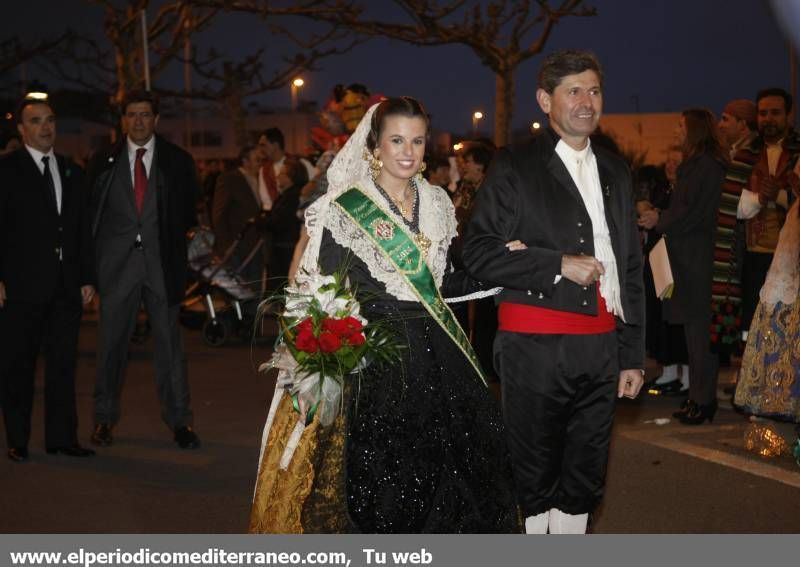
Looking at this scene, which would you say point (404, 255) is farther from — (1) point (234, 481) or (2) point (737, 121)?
(2) point (737, 121)

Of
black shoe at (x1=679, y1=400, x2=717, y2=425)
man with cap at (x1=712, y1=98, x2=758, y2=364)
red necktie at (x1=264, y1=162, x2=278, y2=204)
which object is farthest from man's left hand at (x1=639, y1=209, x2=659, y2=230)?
red necktie at (x1=264, y1=162, x2=278, y2=204)

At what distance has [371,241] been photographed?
4.80 meters

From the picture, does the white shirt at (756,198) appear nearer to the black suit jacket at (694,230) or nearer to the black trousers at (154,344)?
the black suit jacket at (694,230)

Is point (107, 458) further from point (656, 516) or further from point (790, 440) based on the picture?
point (790, 440)

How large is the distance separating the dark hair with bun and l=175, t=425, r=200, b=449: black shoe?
11.3 feet

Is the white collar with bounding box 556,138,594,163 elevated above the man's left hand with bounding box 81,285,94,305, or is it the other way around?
the white collar with bounding box 556,138,594,163

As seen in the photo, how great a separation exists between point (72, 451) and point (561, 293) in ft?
13.9

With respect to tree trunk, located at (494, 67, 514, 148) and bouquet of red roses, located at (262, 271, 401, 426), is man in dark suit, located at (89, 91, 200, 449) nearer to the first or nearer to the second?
bouquet of red roses, located at (262, 271, 401, 426)

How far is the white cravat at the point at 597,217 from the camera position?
4.50 m

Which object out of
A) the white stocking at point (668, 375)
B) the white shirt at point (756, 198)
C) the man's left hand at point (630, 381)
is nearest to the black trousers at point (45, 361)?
the man's left hand at point (630, 381)

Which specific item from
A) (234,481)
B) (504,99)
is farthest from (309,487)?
(504,99)

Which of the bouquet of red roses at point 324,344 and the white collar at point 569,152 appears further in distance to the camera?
the white collar at point 569,152

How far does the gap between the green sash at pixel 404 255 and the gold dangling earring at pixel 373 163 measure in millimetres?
105

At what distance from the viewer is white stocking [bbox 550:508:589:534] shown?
15.1 feet
